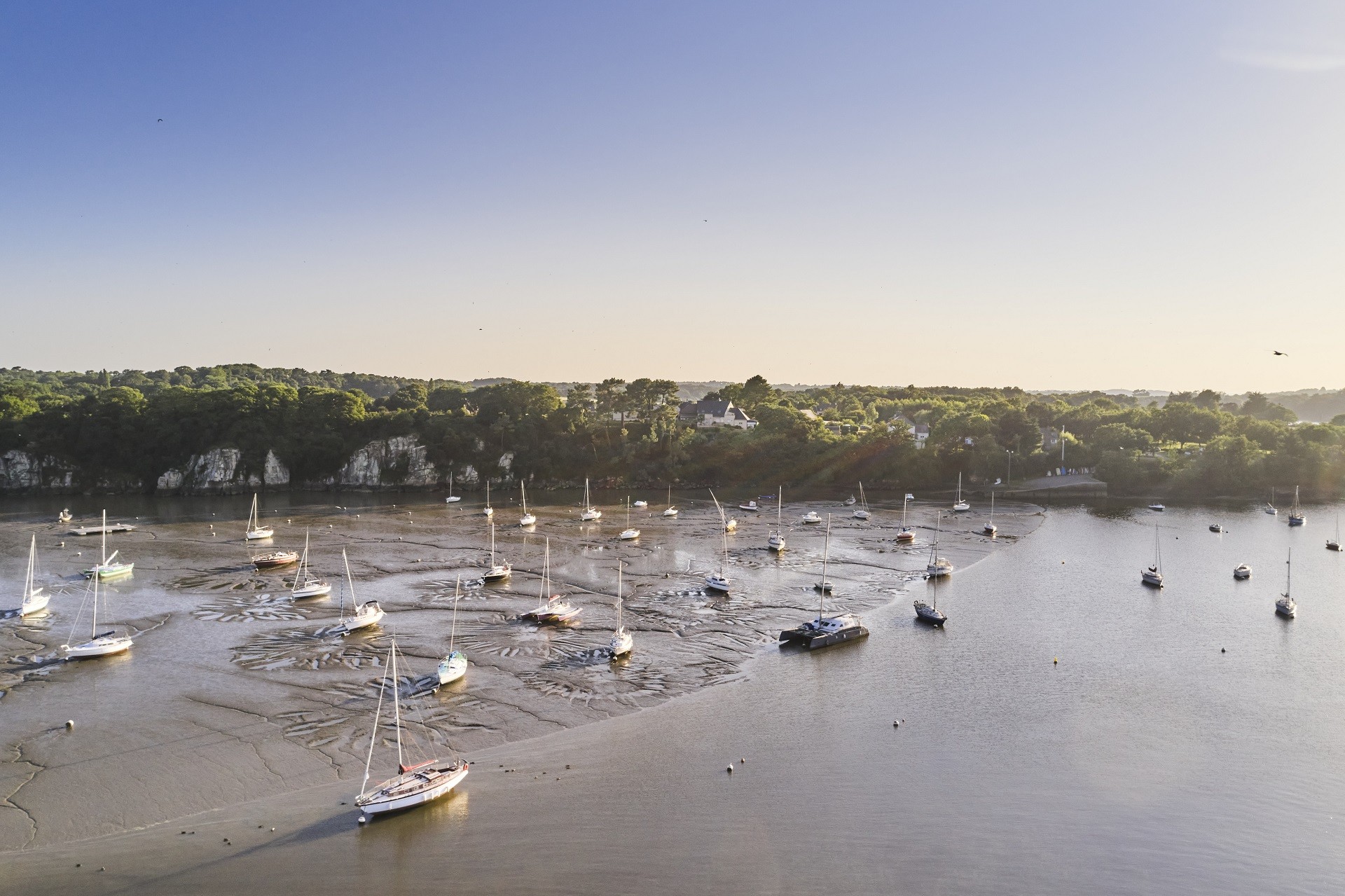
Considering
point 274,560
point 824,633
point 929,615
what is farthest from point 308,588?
point 929,615

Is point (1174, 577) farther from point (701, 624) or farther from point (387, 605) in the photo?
point (387, 605)

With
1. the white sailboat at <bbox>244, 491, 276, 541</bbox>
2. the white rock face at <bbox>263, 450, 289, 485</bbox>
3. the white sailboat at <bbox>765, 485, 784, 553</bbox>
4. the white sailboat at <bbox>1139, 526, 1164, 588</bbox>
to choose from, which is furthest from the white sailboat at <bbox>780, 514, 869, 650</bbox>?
the white rock face at <bbox>263, 450, 289, 485</bbox>

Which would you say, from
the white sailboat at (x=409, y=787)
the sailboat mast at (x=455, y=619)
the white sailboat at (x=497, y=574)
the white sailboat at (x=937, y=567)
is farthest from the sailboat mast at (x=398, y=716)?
the white sailboat at (x=937, y=567)

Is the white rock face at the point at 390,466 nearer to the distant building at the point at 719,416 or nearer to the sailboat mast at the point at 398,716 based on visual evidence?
the distant building at the point at 719,416

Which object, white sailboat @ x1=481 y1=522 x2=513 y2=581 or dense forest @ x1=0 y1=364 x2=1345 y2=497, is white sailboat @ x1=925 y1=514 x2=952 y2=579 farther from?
dense forest @ x1=0 y1=364 x2=1345 y2=497

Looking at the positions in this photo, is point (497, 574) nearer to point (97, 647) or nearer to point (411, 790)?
point (97, 647)

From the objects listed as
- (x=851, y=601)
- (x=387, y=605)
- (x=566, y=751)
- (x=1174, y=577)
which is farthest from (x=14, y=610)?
(x=1174, y=577)
